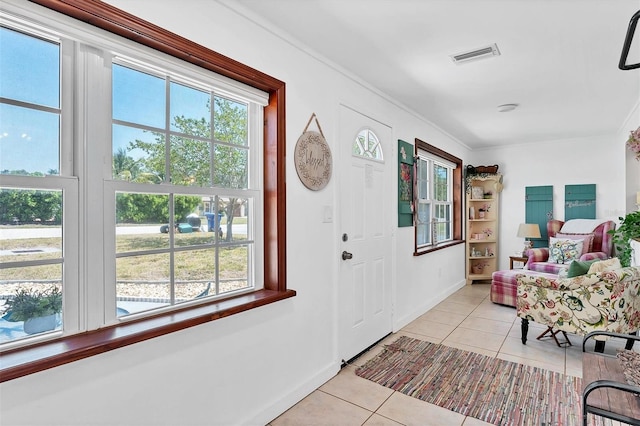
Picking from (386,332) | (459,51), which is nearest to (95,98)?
(459,51)

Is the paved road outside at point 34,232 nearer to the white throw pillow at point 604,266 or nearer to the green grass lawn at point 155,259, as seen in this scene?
the green grass lawn at point 155,259

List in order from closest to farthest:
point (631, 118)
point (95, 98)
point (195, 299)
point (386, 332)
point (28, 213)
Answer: point (28, 213) → point (95, 98) → point (195, 299) → point (386, 332) → point (631, 118)

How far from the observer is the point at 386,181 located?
11.6 ft

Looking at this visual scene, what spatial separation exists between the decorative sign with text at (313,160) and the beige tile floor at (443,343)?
58.2 inches

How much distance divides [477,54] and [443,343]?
2563 millimetres

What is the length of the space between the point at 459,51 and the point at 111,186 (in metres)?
Answer: 2.42

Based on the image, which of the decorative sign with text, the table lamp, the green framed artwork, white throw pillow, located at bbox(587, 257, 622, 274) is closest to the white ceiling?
the green framed artwork

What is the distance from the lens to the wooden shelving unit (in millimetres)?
6031

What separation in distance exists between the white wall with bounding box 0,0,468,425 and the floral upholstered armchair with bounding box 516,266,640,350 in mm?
1881

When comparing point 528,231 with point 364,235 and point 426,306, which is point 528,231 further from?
point 364,235

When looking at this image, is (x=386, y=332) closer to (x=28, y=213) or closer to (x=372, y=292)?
(x=372, y=292)

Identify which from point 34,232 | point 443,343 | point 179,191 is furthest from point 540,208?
point 34,232

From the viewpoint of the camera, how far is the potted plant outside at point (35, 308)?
1.29 metres

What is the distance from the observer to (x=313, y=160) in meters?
2.51
